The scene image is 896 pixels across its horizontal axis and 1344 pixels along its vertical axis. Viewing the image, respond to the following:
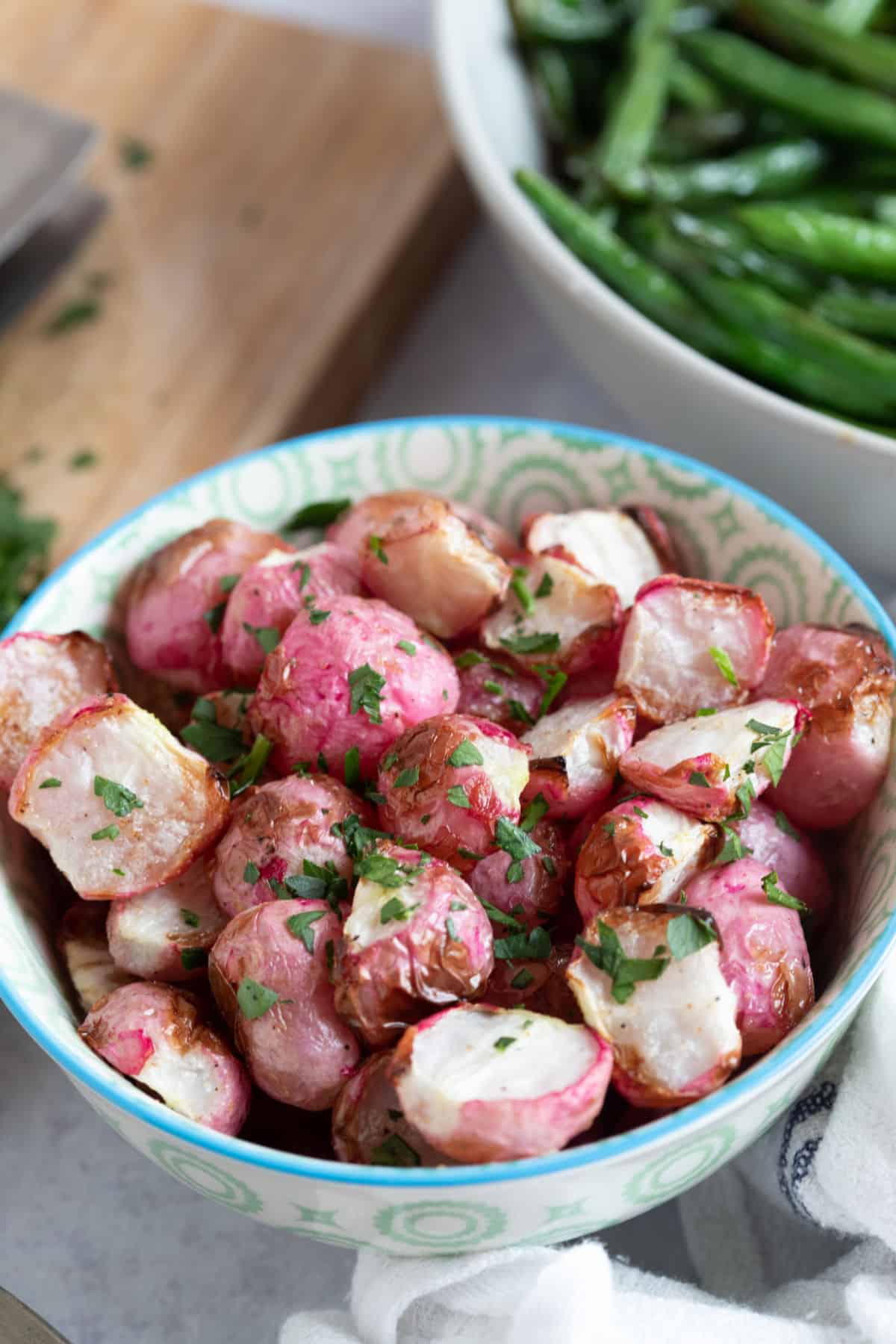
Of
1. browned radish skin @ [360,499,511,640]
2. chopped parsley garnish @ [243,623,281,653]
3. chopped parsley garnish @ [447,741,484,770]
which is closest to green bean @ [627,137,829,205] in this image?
browned radish skin @ [360,499,511,640]

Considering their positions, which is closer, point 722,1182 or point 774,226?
point 722,1182

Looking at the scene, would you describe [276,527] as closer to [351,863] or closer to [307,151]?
[351,863]

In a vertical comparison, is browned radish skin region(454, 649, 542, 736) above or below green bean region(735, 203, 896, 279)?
below

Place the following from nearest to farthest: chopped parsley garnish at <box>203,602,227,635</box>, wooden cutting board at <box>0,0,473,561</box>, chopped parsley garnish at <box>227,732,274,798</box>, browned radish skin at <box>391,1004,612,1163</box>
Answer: browned radish skin at <box>391,1004,612,1163</box> → chopped parsley garnish at <box>227,732,274,798</box> → chopped parsley garnish at <box>203,602,227,635</box> → wooden cutting board at <box>0,0,473,561</box>

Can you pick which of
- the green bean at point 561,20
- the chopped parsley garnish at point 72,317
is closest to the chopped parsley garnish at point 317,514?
the chopped parsley garnish at point 72,317

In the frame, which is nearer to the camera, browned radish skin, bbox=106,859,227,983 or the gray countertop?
browned radish skin, bbox=106,859,227,983

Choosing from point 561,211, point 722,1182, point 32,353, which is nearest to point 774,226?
point 561,211

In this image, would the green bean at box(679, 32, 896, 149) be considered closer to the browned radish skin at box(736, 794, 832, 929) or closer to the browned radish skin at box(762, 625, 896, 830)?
the browned radish skin at box(762, 625, 896, 830)
